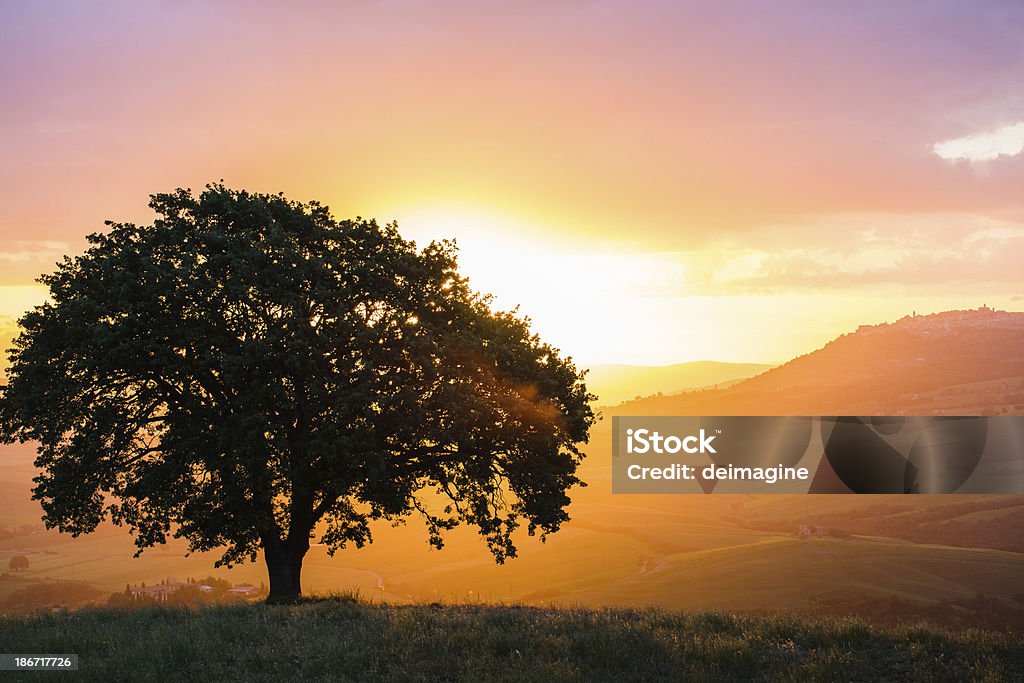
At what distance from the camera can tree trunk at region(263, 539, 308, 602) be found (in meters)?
31.5

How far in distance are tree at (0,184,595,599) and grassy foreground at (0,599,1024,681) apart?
7800mm

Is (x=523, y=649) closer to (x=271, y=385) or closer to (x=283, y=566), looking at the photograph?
(x=271, y=385)

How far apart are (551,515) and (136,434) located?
53.1 feet

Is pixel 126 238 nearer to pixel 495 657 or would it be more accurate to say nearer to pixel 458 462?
pixel 458 462

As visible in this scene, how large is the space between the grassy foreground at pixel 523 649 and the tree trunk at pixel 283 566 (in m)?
10.1

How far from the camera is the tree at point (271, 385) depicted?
2761 centimetres

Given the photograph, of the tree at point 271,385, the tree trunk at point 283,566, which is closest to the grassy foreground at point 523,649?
the tree at point 271,385

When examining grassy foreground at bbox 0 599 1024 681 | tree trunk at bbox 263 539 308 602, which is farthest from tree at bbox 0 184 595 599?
grassy foreground at bbox 0 599 1024 681

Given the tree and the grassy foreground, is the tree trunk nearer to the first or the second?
the tree

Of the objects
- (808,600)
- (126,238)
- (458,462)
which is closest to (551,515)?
(458,462)

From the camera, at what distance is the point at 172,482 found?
2886 centimetres

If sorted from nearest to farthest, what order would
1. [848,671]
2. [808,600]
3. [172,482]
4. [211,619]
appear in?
[848,671], [211,619], [172,482], [808,600]

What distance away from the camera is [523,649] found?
57.7ft

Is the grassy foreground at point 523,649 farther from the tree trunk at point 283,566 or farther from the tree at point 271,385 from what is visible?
the tree trunk at point 283,566
